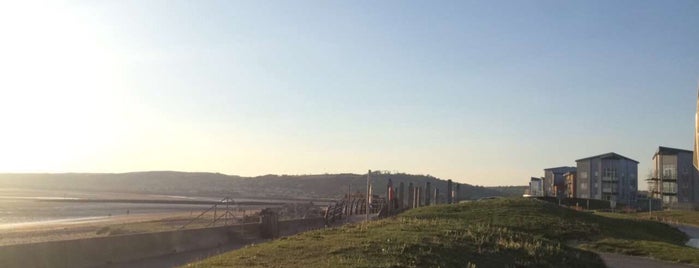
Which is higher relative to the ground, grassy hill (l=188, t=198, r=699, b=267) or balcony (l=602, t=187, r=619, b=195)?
balcony (l=602, t=187, r=619, b=195)

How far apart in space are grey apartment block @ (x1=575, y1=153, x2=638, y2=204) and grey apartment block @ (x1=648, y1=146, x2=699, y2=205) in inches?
185

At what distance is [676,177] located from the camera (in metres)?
105

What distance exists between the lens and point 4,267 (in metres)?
17.1

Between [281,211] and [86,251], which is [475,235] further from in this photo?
[281,211]

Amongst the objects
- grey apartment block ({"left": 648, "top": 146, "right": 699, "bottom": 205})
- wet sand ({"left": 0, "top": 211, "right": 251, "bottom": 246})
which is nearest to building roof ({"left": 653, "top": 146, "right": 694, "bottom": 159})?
grey apartment block ({"left": 648, "top": 146, "right": 699, "bottom": 205})

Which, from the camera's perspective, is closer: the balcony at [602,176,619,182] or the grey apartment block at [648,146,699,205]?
the grey apartment block at [648,146,699,205]

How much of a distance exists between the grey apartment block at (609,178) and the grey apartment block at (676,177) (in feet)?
15.4

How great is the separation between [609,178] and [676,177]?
9957 millimetres

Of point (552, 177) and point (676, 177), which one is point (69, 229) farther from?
point (552, 177)

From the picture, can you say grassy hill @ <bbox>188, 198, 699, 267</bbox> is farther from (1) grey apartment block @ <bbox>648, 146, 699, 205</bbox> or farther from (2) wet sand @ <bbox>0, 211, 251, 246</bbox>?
(1) grey apartment block @ <bbox>648, 146, 699, 205</bbox>

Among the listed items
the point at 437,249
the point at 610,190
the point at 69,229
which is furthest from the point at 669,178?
the point at 437,249

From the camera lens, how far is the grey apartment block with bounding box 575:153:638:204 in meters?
111

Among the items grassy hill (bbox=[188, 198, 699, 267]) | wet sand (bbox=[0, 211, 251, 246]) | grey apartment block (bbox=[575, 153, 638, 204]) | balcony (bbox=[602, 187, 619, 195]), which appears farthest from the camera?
grey apartment block (bbox=[575, 153, 638, 204])

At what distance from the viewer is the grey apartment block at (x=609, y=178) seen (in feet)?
365
